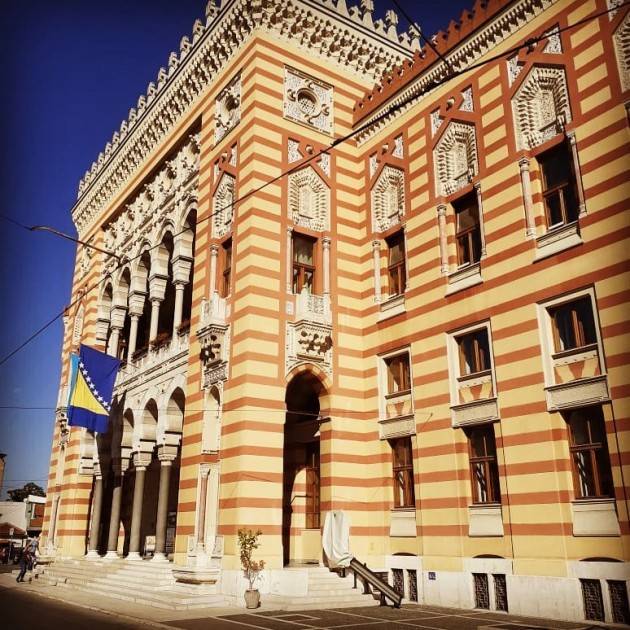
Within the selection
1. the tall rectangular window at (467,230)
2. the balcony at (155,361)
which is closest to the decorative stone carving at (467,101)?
the tall rectangular window at (467,230)

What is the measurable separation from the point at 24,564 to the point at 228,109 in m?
19.9

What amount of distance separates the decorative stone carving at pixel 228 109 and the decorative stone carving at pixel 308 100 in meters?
1.87

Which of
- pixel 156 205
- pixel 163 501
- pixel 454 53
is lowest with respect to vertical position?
pixel 163 501

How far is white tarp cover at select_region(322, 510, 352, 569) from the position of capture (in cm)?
1844

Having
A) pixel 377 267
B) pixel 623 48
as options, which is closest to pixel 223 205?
pixel 377 267

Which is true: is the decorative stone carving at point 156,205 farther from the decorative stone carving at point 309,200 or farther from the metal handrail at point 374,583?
the metal handrail at point 374,583

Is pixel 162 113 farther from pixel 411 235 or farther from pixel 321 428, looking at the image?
pixel 321 428

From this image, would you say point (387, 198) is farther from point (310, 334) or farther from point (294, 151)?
point (310, 334)

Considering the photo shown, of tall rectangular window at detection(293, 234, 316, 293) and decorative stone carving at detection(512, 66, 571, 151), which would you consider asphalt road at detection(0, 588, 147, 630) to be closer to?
tall rectangular window at detection(293, 234, 316, 293)

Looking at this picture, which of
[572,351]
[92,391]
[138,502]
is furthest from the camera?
[138,502]

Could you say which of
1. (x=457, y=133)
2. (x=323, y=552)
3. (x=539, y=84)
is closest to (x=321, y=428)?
(x=323, y=552)

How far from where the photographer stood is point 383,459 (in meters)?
20.3

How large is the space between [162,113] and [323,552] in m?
20.4

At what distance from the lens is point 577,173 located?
16.0 m
